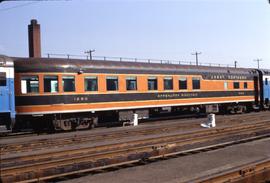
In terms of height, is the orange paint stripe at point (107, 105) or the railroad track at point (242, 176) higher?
the orange paint stripe at point (107, 105)

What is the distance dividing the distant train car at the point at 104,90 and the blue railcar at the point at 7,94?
2.50 feet

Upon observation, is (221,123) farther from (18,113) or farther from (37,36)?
(37,36)

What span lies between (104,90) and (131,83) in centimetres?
207

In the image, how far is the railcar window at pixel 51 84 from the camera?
817 inches

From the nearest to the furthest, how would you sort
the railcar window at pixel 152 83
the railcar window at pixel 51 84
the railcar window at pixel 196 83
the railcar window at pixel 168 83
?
the railcar window at pixel 51 84 → the railcar window at pixel 152 83 → the railcar window at pixel 168 83 → the railcar window at pixel 196 83

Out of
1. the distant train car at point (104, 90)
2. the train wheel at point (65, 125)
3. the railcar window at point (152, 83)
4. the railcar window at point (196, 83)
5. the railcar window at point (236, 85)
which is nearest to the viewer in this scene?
the distant train car at point (104, 90)

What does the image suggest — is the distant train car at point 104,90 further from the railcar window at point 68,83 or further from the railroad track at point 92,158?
the railroad track at point 92,158

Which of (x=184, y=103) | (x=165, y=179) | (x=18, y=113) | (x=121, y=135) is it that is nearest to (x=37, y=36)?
(x=184, y=103)

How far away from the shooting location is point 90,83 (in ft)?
73.2

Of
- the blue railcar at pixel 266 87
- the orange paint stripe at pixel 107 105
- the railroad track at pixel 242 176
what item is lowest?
the railroad track at pixel 242 176

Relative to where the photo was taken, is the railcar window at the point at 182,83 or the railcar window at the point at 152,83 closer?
the railcar window at the point at 152,83

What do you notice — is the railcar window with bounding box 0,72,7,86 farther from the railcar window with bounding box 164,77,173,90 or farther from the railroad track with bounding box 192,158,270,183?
the railroad track with bounding box 192,158,270,183

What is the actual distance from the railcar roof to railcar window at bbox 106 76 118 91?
0.41 m

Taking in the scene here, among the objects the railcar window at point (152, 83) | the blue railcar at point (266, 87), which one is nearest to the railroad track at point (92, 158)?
the railcar window at point (152, 83)
